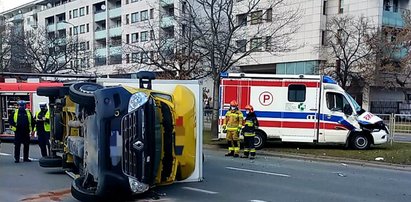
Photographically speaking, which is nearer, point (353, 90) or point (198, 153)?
point (198, 153)

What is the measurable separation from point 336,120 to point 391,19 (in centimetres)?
3158

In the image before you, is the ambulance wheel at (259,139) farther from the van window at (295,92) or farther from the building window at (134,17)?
the building window at (134,17)

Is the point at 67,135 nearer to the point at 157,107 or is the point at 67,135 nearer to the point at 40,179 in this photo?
the point at 40,179

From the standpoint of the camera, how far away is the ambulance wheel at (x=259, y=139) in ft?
53.0

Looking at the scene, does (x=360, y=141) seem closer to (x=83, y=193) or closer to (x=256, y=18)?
(x=256, y=18)

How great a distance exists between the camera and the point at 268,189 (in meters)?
8.89

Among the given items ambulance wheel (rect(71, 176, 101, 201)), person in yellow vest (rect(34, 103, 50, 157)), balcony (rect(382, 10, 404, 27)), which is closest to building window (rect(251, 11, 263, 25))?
person in yellow vest (rect(34, 103, 50, 157))

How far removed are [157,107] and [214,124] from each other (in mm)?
12333

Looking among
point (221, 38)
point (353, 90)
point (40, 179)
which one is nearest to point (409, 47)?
point (353, 90)

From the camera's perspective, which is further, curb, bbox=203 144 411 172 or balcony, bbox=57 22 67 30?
balcony, bbox=57 22 67 30

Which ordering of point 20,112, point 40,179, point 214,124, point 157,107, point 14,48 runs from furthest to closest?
point 14,48 → point 214,124 → point 20,112 → point 40,179 → point 157,107

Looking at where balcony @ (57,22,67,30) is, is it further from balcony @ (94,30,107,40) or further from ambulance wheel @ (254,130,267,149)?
ambulance wheel @ (254,130,267,149)

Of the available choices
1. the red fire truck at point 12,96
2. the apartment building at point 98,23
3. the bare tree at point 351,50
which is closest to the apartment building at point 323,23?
the bare tree at point 351,50

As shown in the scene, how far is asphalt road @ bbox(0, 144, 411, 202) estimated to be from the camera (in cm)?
818
